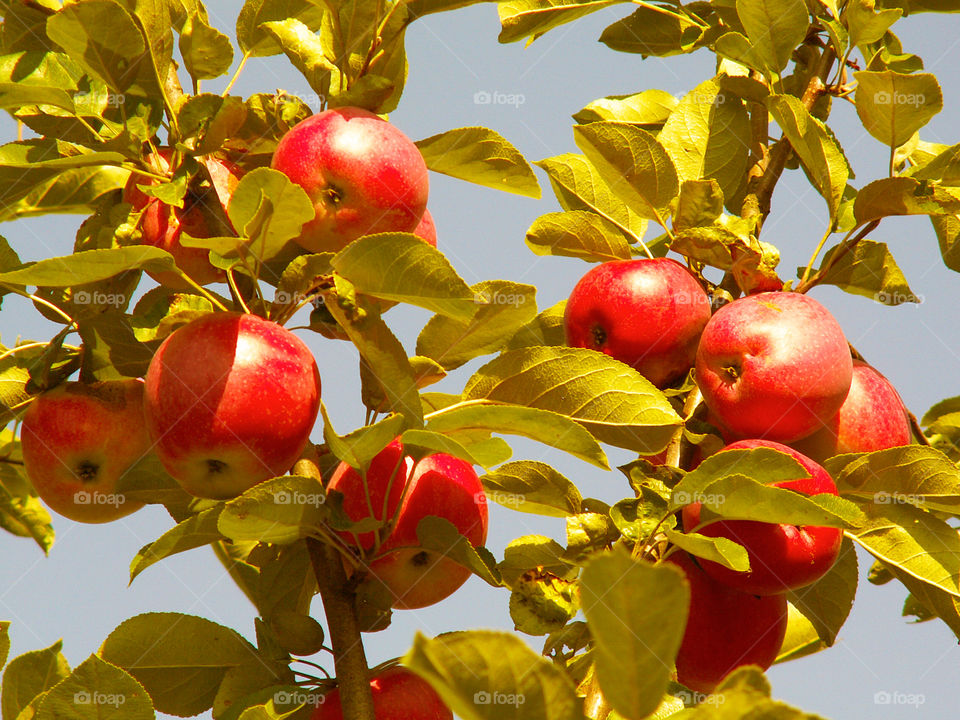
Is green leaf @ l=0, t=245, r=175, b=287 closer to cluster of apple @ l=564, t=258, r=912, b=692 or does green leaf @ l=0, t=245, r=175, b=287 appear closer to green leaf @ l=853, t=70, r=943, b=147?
cluster of apple @ l=564, t=258, r=912, b=692

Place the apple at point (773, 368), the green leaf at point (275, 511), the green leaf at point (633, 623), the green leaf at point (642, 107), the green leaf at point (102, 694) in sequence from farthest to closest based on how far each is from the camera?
1. the green leaf at point (642, 107)
2. the apple at point (773, 368)
3. the green leaf at point (275, 511)
4. the green leaf at point (102, 694)
5. the green leaf at point (633, 623)

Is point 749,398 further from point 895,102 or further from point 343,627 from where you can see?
point 343,627

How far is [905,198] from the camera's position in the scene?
186 centimetres

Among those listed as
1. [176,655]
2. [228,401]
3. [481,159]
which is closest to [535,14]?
[481,159]

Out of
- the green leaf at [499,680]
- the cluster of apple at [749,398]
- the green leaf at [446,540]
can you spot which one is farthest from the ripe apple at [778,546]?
the green leaf at [499,680]

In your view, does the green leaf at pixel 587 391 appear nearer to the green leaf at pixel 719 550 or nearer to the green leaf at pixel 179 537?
the green leaf at pixel 719 550

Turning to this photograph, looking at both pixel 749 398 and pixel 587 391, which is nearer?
pixel 587 391

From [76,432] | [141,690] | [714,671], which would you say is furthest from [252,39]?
[714,671]

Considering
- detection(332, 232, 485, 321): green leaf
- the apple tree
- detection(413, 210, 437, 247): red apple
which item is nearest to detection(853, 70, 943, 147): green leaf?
the apple tree

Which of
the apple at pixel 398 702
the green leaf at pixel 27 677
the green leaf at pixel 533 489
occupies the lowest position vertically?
the apple at pixel 398 702

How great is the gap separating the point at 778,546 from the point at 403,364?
722mm

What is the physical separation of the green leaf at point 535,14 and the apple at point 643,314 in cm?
68

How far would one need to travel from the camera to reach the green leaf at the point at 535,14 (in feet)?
7.59

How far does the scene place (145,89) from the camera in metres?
1.83
